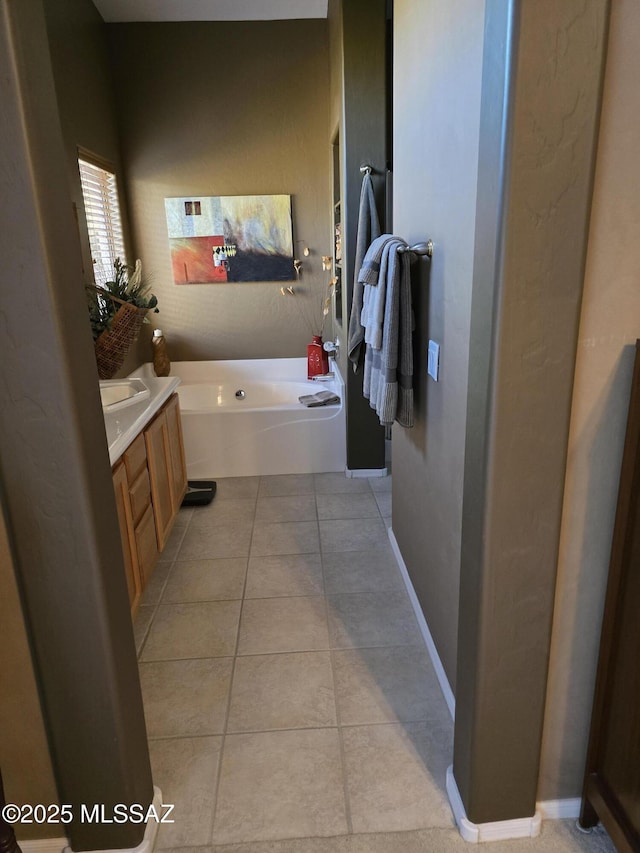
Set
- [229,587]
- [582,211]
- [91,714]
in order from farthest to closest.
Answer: [229,587], [91,714], [582,211]

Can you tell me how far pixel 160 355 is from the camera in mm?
4410

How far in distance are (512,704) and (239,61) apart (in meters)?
4.28

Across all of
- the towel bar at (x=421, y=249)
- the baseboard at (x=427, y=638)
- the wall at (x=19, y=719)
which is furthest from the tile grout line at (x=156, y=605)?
the towel bar at (x=421, y=249)

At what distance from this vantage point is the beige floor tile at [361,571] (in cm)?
267

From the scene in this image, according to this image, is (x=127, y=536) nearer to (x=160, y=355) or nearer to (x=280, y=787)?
(x=280, y=787)

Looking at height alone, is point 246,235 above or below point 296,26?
below

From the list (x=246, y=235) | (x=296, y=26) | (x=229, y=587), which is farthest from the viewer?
(x=246, y=235)

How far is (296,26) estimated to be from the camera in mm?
4070

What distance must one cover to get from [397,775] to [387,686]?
0.37 metres

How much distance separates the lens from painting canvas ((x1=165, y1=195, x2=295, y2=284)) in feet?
14.1

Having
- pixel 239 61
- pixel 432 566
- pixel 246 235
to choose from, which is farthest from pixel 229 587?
pixel 239 61

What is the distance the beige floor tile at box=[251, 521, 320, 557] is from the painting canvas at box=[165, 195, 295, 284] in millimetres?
2043

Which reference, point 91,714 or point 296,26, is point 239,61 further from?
point 91,714

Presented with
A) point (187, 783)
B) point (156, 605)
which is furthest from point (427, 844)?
point (156, 605)
